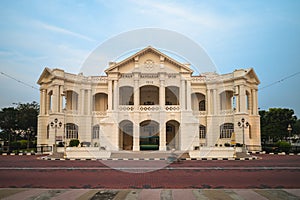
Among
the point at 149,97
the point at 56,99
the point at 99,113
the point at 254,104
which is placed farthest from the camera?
the point at 149,97

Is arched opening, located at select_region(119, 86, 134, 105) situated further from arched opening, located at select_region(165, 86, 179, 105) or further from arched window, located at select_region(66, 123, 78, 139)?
arched window, located at select_region(66, 123, 78, 139)

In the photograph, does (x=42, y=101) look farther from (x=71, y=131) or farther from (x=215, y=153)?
(x=215, y=153)

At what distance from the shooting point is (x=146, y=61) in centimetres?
3553

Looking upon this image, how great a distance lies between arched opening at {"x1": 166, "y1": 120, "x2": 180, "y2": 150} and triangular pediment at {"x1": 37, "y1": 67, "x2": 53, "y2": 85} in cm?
1635

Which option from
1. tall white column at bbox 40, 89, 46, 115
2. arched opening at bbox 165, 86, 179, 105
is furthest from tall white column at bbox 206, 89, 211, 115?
tall white column at bbox 40, 89, 46, 115

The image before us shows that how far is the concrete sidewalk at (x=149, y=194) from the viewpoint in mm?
9008

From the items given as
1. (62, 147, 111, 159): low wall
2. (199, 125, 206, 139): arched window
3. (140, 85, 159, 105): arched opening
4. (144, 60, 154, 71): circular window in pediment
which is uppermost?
(144, 60, 154, 71): circular window in pediment

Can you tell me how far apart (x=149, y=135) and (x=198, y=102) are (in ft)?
28.3

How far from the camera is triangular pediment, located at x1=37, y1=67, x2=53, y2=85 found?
36.1m

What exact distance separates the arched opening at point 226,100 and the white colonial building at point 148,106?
0.44 feet

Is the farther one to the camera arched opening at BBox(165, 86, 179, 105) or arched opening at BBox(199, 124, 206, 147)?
arched opening at BBox(165, 86, 179, 105)

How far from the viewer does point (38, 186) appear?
11133 mm

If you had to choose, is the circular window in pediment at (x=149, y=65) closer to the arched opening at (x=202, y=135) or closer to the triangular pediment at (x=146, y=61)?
the triangular pediment at (x=146, y=61)

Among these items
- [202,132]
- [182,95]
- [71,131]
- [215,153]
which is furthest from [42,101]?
[215,153]
